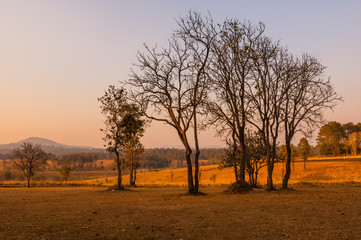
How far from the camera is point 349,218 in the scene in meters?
11.5

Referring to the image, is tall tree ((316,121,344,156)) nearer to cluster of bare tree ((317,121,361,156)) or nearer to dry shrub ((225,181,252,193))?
cluster of bare tree ((317,121,361,156))

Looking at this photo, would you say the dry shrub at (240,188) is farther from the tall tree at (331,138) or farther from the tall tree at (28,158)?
the tall tree at (331,138)

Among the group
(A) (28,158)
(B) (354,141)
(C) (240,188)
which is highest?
(B) (354,141)

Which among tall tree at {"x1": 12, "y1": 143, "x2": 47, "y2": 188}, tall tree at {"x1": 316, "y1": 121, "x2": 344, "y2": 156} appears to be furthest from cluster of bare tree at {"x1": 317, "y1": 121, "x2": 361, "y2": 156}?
tall tree at {"x1": 12, "y1": 143, "x2": 47, "y2": 188}

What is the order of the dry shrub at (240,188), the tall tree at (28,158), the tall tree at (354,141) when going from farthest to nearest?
the tall tree at (354,141) → the tall tree at (28,158) → the dry shrub at (240,188)

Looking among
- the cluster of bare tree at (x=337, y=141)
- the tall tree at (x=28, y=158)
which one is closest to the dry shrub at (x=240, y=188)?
the tall tree at (x=28, y=158)

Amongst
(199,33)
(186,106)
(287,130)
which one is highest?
(199,33)

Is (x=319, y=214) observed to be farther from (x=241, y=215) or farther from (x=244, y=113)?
(x=244, y=113)

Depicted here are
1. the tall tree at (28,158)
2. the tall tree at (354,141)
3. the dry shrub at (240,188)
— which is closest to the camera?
the dry shrub at (240,188)

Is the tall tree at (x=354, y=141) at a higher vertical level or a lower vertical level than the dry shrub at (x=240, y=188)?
higher

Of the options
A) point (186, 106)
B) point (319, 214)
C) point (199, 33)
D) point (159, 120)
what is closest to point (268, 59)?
point (199, 33)

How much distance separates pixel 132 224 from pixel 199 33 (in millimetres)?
18797

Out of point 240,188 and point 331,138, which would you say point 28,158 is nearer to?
point 240,188

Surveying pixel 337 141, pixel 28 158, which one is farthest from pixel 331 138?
pixel 28 158
